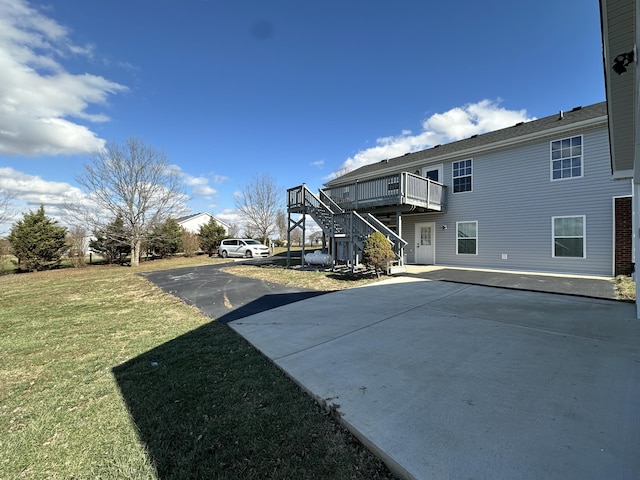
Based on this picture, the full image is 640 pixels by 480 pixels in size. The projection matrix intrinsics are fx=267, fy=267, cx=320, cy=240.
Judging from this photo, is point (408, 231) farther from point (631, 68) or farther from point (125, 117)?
point (125, 117)

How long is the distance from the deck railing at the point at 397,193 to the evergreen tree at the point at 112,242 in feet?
52.6

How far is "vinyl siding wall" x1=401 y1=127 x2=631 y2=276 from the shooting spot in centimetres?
914

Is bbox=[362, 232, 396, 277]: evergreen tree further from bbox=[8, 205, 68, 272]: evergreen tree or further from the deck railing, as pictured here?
bbox=[8, 205, 68, 272]: evergreen tree

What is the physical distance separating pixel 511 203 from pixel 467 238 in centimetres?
225

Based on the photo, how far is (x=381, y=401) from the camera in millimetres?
2361

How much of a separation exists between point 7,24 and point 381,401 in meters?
12.3

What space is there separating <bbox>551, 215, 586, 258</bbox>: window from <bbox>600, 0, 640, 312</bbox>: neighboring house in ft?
18.3

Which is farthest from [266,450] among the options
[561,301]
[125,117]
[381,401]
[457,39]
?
[125,117]

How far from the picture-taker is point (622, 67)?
3.24 meters

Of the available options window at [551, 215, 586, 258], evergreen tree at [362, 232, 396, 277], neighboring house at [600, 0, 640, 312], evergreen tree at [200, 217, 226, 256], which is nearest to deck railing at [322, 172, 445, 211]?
evergreen tree at [362, 232, 396, 277]

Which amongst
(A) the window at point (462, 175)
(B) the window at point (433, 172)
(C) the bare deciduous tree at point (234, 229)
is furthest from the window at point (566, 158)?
(C) the bare deciduous tree at point (234, 229)

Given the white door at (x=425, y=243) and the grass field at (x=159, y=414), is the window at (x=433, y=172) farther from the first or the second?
the grass field at (x=159, y=414)

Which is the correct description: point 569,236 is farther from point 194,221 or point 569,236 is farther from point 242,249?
point 194,221

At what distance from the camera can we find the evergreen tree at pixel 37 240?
15273 mm
